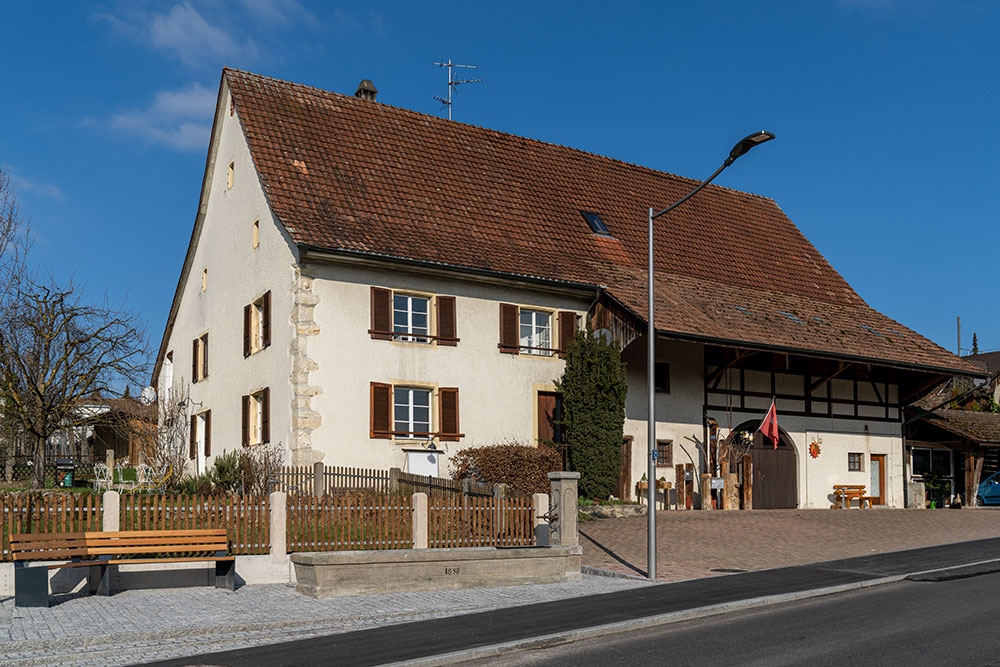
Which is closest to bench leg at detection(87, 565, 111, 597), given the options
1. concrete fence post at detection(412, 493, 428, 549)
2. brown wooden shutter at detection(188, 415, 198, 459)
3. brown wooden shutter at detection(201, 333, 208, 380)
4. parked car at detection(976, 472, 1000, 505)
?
concrete fence post at detection(412, 493, 428, 549)

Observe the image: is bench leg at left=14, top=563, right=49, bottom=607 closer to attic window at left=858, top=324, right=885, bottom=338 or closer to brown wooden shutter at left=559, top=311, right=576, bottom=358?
brown wooden shutter at left=559, top=311, right=576, bottom=358

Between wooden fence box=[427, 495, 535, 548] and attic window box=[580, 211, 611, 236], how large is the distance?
600 inches

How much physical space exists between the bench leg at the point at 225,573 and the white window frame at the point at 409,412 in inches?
404

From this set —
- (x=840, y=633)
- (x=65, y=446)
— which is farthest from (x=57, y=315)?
(x=65, y=446)

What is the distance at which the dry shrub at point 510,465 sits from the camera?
24094mm

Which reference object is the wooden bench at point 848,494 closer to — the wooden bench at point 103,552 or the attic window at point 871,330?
the attic window at point 871,330

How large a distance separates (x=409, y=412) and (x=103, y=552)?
11.8 m

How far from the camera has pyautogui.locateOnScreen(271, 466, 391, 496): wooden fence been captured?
70.0 ft

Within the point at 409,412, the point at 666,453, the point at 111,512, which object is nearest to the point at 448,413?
the point at 409,412

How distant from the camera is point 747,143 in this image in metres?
14.7

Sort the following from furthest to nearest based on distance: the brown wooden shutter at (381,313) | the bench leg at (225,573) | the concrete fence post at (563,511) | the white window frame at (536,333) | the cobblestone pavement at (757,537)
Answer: the white window frame at (536,333) < the brown wooden shutter at (381,313) < the cobblestone pavement at (757,537) < the concrete fence post at (563,511) < the bench leg at (225,573)

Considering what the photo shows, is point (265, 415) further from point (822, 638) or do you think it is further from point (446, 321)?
point (822, 638)

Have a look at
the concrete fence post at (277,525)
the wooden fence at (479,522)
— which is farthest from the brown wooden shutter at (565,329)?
the concrete fence post at (277,525)

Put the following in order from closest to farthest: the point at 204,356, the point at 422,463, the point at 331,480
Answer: the point at 331,480, the point at 422,463, the point at 204,356
